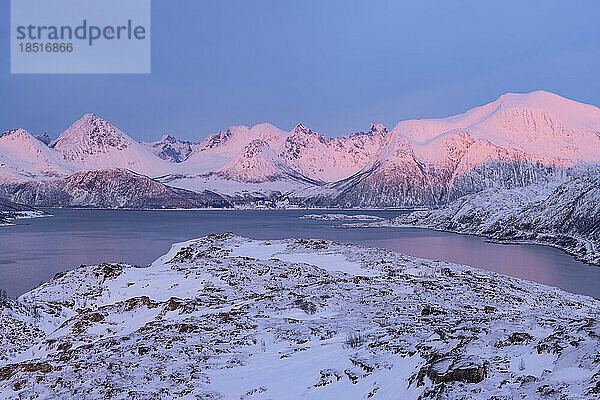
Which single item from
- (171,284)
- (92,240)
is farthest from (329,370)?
(92,240)

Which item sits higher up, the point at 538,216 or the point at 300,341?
the point at 538,216

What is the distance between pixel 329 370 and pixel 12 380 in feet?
29.3

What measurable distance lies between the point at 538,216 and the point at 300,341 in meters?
115

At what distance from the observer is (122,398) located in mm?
11852

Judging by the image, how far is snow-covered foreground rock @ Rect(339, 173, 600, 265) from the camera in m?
92.8

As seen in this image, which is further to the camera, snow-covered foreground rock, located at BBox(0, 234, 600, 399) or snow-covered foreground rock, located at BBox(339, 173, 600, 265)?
snow-covered foreground rock, located at BBox(339, 173, 600, 265)

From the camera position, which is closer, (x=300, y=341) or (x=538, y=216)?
(x=300, y=341)

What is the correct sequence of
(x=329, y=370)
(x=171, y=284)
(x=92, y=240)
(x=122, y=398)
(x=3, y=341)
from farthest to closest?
(x=92, y=240) → (x=171, y=284) → (x=3, y=341) → (x=329, y=370) → (x=122, y=398)

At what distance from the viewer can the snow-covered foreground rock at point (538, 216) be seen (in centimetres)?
9281

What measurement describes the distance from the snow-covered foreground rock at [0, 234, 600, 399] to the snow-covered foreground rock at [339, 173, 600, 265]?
62717 mm

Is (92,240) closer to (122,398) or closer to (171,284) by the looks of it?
(171,284)

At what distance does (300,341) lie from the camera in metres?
16.4

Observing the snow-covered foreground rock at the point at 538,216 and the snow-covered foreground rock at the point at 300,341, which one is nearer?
the snow-covered foreground rock at the point at 300,341

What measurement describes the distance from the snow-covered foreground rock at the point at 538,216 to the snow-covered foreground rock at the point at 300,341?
62.7 m
